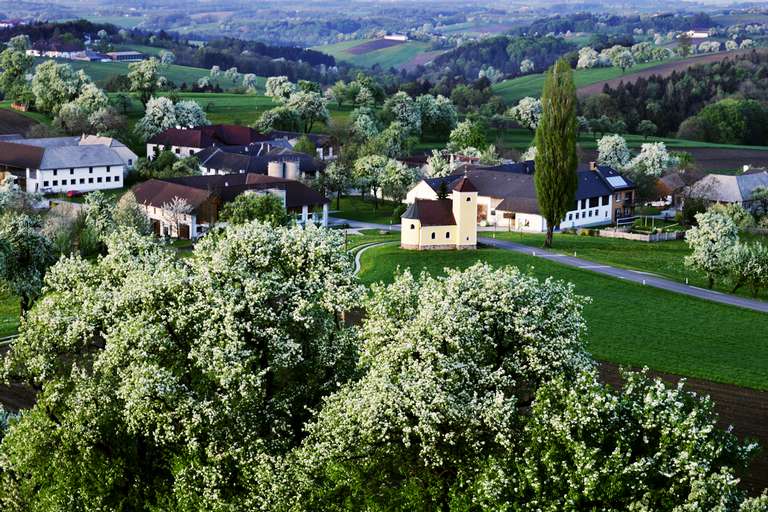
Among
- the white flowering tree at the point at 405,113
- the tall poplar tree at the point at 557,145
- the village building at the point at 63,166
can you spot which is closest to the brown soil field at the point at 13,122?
the village building at the point at 63,166

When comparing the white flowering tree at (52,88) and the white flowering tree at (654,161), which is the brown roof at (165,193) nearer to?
the white flowering tree at (654,161)

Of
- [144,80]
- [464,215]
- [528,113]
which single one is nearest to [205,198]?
[464,215]

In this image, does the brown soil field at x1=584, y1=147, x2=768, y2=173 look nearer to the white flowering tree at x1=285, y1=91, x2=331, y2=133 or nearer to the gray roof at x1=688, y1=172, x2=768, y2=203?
the gray roof at x1=688, y1=172, x2=768, y2=203

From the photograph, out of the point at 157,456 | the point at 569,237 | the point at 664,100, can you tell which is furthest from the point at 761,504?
the point at 664,100

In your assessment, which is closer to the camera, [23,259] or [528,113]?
[23,259]

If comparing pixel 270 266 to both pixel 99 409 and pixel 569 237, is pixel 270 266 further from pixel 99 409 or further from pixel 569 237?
pixel 569 237

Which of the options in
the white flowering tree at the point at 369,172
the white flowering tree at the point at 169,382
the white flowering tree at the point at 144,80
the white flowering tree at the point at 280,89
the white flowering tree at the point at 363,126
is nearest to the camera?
the white flowering tree at the point at 169,382

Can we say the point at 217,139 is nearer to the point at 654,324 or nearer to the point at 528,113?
the point at 528,113
